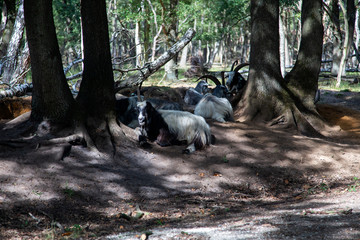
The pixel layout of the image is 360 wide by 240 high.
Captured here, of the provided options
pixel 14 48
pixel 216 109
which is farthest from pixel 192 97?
pixel 14 48

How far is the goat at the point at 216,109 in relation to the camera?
10.9 m

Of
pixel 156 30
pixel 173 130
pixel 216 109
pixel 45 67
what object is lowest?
pixel 173 130

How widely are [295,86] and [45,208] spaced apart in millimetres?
8414

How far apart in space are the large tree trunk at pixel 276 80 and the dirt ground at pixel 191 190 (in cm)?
118

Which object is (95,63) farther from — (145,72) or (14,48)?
(14,48)

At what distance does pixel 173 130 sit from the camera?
28.6ft

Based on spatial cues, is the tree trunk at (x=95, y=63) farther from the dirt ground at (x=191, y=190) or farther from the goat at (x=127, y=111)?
the goat at (x=127, y=111)

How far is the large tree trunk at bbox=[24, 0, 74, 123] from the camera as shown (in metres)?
7.17

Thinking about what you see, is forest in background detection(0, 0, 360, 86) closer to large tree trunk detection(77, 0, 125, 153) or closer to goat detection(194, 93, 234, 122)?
goat detection(194, 93, 234, 122)

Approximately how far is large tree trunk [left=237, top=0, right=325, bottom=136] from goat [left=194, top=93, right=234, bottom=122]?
2.00 feet

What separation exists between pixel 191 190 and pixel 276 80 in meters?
5.53

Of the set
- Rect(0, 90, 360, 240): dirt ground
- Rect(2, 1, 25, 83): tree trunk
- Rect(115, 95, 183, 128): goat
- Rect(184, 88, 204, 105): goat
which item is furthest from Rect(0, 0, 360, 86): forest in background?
Rect(0, 90, 360, 240): dirt ground

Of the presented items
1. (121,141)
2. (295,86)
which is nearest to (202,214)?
(121,141)

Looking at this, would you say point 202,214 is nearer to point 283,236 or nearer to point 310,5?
point 283,236
